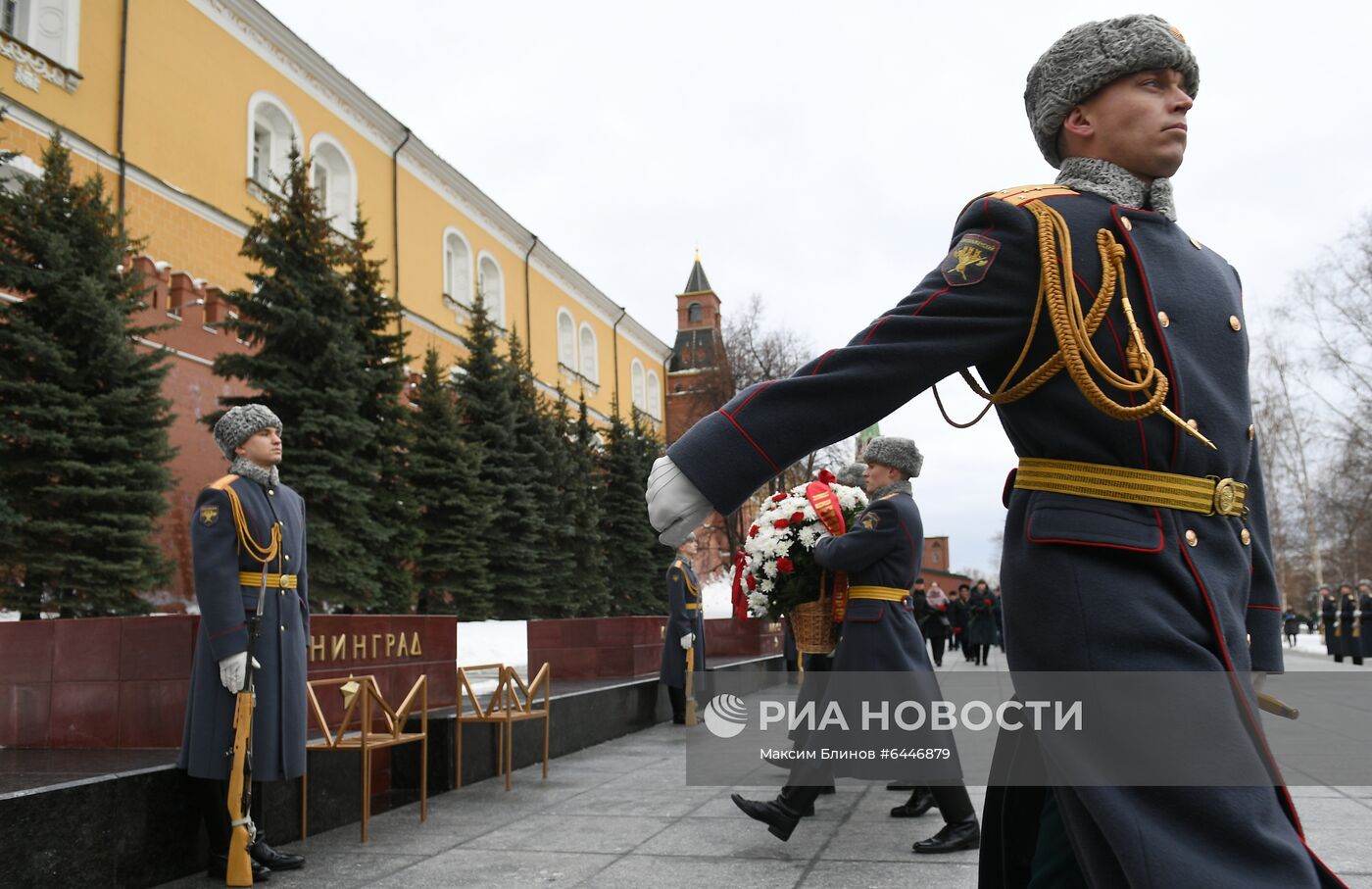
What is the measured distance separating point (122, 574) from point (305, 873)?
10.4 m

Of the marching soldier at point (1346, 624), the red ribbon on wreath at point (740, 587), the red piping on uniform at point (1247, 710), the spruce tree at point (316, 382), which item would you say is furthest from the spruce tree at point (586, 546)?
the red piping on uniform at point (1247, 710)

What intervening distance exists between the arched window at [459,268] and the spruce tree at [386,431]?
55.0 feet

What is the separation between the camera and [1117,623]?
196 centimetres

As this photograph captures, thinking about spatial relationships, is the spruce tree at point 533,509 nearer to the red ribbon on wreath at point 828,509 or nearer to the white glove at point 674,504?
the red ribbon on wreath at point 828,509

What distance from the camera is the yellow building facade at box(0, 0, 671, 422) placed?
20.0 m

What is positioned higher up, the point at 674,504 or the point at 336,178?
the point at 336,178

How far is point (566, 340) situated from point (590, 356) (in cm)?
337

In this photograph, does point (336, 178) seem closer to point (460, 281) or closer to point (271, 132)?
point (271, 132)

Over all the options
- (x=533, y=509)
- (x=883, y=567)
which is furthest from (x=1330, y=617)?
(x=883, y=567)

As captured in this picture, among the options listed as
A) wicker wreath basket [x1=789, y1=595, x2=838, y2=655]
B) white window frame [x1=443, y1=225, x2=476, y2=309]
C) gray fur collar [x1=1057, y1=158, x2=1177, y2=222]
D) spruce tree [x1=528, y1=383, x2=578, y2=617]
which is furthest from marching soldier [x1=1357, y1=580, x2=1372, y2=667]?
gray fur collar [x1=1057, y1=158, x2=1177, y2=222]

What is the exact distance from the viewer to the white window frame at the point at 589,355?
49.2 metres

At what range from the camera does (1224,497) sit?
2.09 meters

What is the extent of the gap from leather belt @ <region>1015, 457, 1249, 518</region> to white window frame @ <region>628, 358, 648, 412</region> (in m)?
52.4

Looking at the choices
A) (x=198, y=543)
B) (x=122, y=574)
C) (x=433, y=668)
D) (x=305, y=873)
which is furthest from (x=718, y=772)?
(x=122, y=574)
